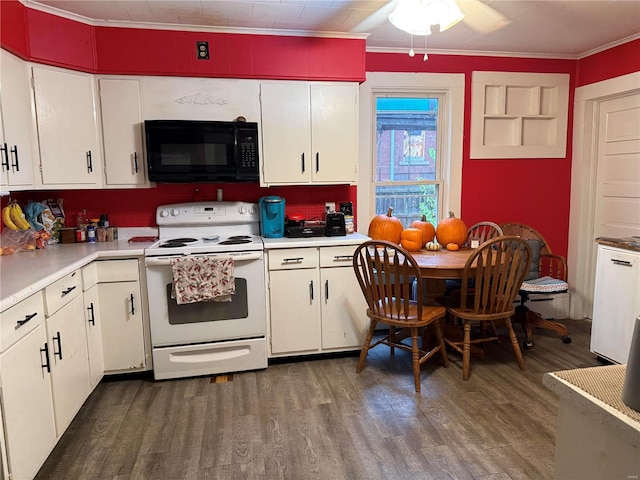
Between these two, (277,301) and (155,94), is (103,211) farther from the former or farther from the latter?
(277,301)

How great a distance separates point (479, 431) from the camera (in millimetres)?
2277

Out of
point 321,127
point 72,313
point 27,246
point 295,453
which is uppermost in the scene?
point 321,127

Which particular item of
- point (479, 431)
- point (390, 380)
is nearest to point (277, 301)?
point (390, 380)

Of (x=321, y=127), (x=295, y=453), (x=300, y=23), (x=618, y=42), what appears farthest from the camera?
(x=618, y=42)

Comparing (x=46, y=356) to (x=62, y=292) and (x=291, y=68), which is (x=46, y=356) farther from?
(x=291, y=68)

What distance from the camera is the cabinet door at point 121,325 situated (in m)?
2.81

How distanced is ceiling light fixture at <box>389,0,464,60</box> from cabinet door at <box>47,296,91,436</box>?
2240 mm

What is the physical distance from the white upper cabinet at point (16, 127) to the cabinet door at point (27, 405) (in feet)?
3.54

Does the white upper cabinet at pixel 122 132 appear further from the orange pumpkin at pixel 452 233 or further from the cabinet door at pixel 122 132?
the orange pumpkin at pixel 452 233

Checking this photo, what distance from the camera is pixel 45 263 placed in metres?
2.36

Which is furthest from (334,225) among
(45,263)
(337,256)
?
(45,263)

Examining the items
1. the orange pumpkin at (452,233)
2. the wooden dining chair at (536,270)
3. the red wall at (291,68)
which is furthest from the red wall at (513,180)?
the orange pumpkin at (452,233)

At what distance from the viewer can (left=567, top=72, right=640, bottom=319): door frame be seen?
3857mm

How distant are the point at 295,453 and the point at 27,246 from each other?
2.10 m
